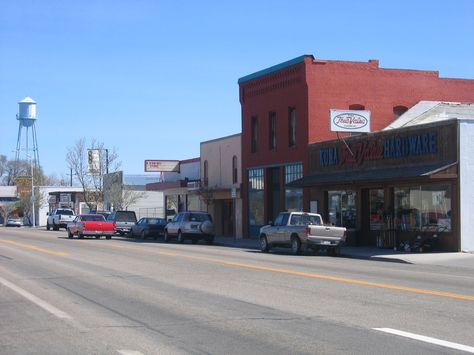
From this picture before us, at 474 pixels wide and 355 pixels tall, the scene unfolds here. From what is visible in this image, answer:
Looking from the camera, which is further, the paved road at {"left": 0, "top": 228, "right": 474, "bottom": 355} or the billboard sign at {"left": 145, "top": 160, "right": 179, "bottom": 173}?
the billboard sign at {"left": 145, "top": 160, "right": 179, "bottom": 173}

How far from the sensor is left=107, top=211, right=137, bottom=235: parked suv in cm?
5125

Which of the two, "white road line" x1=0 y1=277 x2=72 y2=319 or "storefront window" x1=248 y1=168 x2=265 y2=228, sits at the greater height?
"storefront window" x1=248 y1=168 x2=265 y2=228

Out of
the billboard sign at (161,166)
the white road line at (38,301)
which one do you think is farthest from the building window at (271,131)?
the white road line at (38,301)

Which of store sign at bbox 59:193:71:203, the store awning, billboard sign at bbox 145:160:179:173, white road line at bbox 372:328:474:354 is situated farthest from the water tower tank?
white road line at bbox 372:328:474:354

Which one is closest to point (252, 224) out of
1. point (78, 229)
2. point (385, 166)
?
point (78, 229)

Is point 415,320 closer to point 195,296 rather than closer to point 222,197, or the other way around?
point 195,296

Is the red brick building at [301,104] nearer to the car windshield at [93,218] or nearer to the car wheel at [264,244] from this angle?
the car wheel at [264,244]

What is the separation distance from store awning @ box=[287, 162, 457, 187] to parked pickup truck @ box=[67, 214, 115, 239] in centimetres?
1268

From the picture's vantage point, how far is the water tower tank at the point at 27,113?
99125 mm

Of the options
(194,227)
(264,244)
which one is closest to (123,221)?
(194,227)

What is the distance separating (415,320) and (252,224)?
1324 inches

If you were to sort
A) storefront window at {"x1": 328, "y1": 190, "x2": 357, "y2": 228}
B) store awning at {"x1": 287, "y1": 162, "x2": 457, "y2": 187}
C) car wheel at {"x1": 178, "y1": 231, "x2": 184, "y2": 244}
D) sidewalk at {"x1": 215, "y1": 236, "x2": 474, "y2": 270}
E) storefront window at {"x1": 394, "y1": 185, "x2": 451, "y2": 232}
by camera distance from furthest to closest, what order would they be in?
car wheel at {"x1": 178, "y1": 231, "x2": 184, "y2": 244}, storefront window at {"x1": 328, "y1": 190, "x2": 357, "y2": 228}, storefront window at {"x1": 394, "y1": 185, "x2": 451, "y2": 232}, store awning at {"x1": 287, "y1": 162, "x2": 457, "y2": 187}, sidewalk at {"x1": 215, "y1": 236, "x2": 474, "y2": 270}

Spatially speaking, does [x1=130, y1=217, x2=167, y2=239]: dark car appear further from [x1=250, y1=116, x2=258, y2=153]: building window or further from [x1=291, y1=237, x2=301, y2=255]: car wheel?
[x1=291, y1=237, x2=301, y2=255]: car wheel

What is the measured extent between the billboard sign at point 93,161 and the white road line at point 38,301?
180 feet
